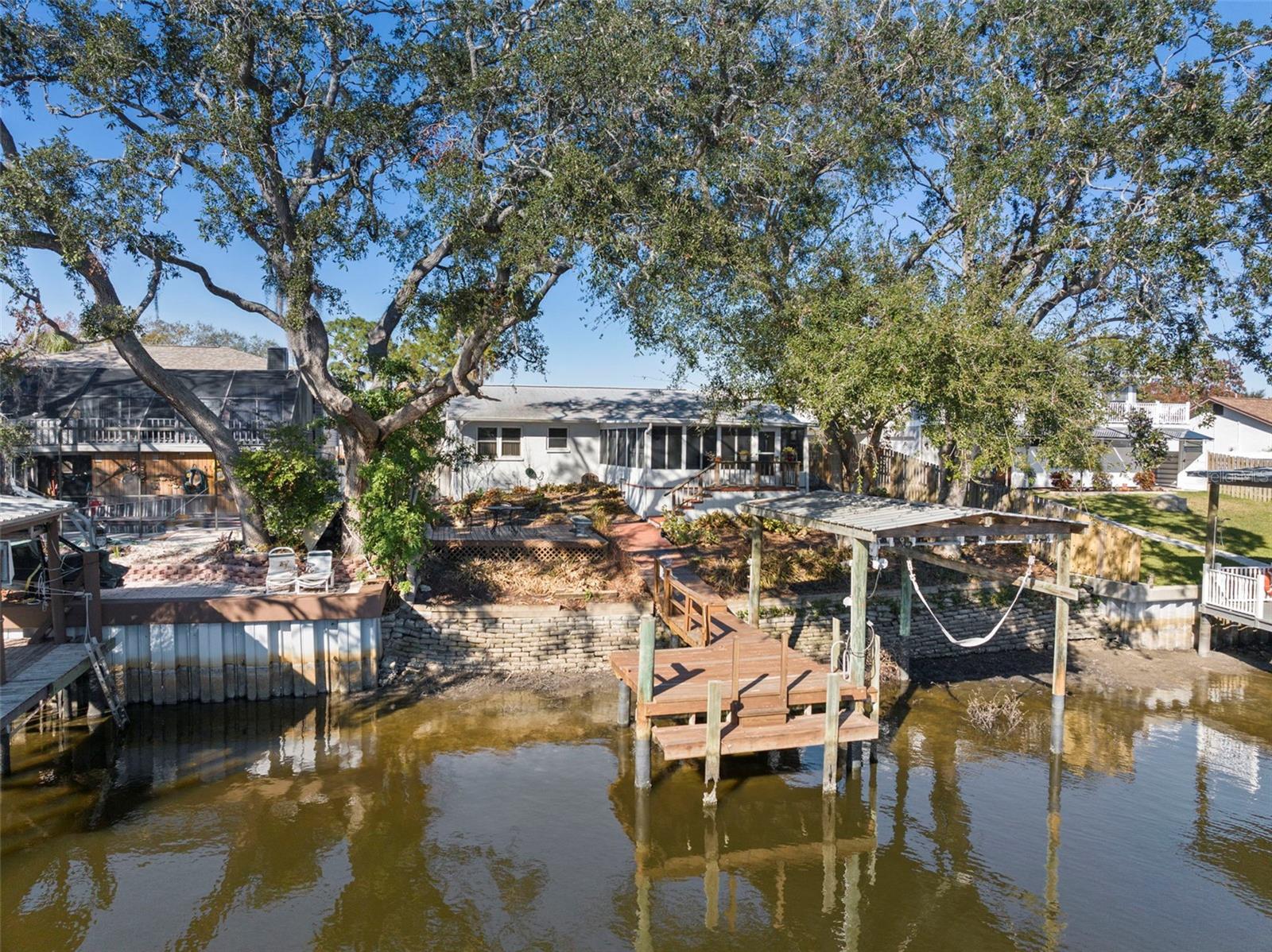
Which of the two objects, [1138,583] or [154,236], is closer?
[154,236]

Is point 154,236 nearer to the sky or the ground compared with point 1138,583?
nearer to the sky

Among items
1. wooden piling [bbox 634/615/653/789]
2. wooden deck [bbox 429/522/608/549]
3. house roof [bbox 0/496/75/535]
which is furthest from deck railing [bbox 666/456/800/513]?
house roof [bbox 0/496/75/535]

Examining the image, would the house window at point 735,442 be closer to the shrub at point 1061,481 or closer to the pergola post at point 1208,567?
the pergola post at point 1208,567

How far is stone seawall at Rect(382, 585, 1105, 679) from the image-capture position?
52.6 ft

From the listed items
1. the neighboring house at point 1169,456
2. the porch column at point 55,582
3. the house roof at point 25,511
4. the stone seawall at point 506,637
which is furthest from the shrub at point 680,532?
the neighboring house at point 1169,456

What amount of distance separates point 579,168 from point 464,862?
12.2 metres

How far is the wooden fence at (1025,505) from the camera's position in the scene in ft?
63.4

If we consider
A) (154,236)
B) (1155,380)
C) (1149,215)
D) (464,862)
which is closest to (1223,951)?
(464,862)

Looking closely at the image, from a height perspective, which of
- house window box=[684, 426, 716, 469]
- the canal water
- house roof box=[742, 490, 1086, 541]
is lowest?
the canal water

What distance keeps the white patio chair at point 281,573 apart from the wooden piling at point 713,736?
9.27 metres

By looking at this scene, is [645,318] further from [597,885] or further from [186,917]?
[186,917]

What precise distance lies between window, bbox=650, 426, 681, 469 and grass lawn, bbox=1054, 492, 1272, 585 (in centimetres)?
1135

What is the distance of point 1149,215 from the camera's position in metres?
17.0

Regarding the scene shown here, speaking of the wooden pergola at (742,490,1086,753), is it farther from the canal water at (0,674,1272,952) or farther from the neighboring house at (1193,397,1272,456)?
the neighboring house at (1193,397,1272,456)
